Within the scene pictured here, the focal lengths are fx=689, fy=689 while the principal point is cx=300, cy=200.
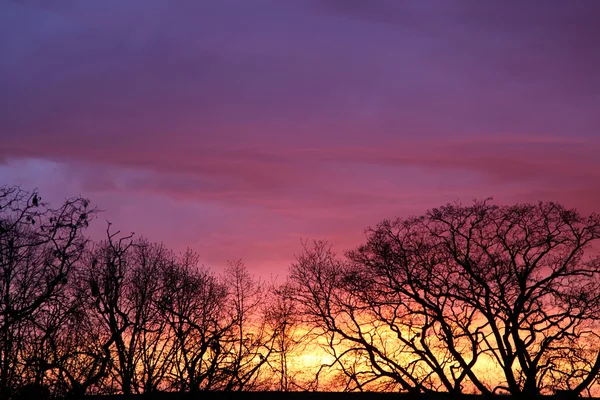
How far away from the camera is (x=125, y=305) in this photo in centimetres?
3697

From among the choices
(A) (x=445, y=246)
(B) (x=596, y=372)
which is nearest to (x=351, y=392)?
(A) (x=445, y=246)

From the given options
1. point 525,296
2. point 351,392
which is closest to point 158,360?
point 351,392

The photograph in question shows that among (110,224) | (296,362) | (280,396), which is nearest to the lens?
(110,224)

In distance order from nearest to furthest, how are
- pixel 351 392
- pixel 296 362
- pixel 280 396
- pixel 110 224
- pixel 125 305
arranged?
pixel 110 224, pixel 351 392, pixel 125 305, pixel 280 396, pixel 296 362

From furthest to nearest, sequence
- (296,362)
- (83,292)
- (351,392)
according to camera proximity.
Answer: (296,362)
(351,392)
(83,292)

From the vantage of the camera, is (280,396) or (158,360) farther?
(280,396)

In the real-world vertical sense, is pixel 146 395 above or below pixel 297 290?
below

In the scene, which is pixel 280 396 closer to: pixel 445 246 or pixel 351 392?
pixel 351 392

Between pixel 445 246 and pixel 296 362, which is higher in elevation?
pixel 445 246

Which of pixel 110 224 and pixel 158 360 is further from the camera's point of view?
pixel 158 360

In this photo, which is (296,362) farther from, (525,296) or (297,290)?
(525,296)

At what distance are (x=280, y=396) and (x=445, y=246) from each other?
14.1m

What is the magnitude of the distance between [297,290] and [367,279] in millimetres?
4542

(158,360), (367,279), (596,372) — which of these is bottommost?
(596,372)
